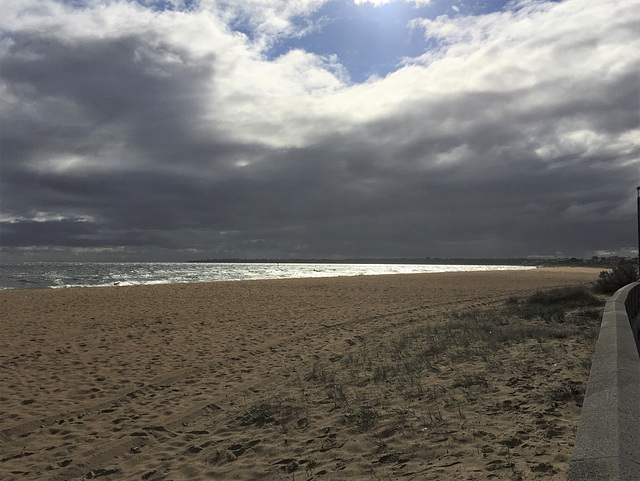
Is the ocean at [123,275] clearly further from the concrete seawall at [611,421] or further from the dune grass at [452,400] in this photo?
the concrete seawall at [611,421]

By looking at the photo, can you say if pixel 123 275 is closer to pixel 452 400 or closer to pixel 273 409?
pixel 273 409

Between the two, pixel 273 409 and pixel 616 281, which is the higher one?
pixel 616 281

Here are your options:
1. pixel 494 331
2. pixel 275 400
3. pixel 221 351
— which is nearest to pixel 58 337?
pixel 221 351

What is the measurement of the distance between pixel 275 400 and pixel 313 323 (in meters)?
9.69

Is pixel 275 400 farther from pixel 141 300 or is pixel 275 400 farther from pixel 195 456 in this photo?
pixel 141 300

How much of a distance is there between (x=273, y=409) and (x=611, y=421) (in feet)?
17.3

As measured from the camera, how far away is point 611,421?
3424mm

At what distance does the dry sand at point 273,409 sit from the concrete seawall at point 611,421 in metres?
0.80

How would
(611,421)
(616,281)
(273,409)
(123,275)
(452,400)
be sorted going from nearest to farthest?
(611,421), (452,400), (273,409), (616,281), (123,275)

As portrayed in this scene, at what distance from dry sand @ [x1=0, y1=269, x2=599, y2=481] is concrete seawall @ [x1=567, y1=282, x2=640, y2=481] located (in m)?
0.80

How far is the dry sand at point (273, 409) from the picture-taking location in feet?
16.8

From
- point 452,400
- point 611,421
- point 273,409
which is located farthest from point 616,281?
point 611,421

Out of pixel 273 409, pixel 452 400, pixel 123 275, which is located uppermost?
pixel 452 400

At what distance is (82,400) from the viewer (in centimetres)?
851
